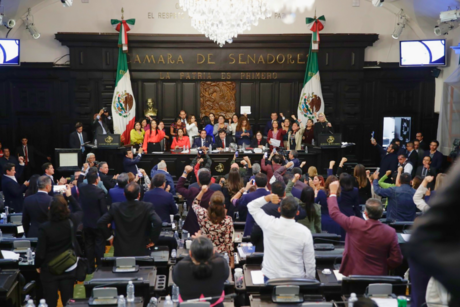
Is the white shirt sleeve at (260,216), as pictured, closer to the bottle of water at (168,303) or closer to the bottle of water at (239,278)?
the bottle of water at (239,278)

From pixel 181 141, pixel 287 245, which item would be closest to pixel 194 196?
pixel 287 245

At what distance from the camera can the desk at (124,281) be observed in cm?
457

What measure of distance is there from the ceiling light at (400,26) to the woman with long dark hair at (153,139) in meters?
7.61

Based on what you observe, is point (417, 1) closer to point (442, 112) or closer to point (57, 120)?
point (442, 112)

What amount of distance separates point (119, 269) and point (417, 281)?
2.86m

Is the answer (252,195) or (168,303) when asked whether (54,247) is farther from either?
(252,195)

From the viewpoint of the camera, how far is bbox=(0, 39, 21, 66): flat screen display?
1393 centimetres

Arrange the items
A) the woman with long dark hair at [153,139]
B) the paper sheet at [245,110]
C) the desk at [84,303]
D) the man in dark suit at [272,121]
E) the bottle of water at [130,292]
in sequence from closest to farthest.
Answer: the desk at [84,303] → the bottle of water at [130,292] → the woman with long dark hair at [153,139] → the man in dark suit at [272,121] → the paper sheet at [245,110]

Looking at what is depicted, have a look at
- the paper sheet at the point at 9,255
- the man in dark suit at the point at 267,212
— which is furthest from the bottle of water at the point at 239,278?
the paper sheet at the point at 9,255

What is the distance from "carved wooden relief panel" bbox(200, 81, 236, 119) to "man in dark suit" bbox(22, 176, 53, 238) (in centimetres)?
1002

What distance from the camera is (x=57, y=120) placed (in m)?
15.3

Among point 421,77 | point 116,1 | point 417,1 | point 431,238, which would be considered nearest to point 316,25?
point 417,1

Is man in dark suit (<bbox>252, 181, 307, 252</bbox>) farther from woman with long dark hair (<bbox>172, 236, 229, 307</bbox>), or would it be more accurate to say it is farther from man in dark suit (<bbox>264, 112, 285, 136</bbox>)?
man in dark suit (<bbox>264, 112, 285, 136</bbox>)

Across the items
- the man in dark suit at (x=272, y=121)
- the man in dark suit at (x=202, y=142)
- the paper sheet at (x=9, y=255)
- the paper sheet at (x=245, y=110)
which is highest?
the paper sheet at (x=245, y=110)
